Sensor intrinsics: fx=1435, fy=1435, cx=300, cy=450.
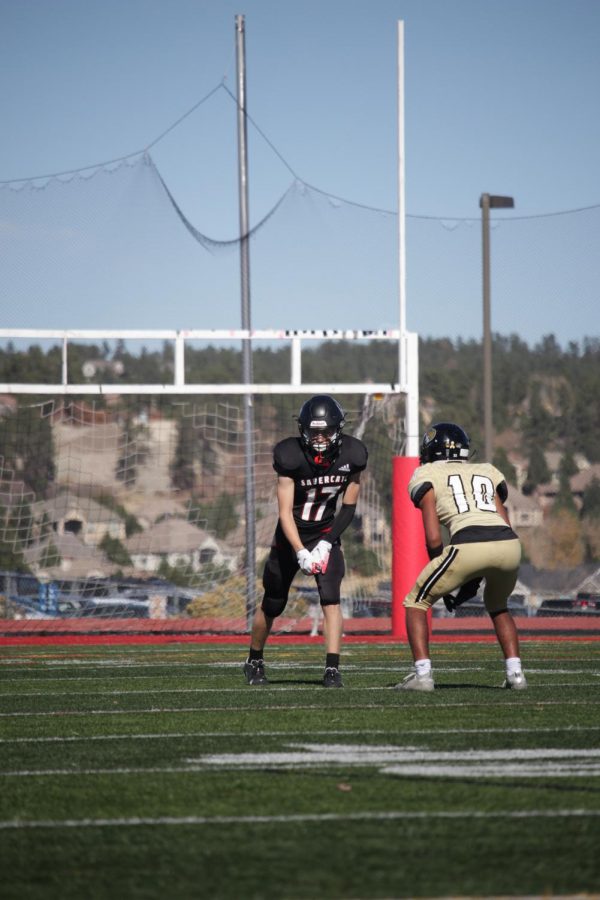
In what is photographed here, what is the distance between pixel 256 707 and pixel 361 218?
14.1 meters

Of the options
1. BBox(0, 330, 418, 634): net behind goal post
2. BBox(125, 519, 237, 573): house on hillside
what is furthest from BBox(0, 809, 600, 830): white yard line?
BBox(125, 519, 237, 573): house on hillside

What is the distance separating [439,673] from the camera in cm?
889

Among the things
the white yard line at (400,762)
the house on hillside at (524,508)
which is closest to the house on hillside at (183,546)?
the white yard line at (400,762)

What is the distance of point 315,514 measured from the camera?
794 cm

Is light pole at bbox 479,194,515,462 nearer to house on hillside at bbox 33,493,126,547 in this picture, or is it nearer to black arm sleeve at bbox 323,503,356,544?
house on hillside at bbox 33,493,126,547

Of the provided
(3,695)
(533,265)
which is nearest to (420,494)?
(3,695)

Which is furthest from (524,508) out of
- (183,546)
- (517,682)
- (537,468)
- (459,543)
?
(459,543)

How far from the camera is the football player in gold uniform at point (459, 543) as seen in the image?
7.27 meters

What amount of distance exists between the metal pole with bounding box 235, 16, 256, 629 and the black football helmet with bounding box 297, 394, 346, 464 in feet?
26.8

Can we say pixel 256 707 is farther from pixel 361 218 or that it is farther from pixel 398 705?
pixel 361 218

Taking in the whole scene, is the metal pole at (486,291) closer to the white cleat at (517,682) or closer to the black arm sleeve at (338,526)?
the black arm sleeve at (338,526)

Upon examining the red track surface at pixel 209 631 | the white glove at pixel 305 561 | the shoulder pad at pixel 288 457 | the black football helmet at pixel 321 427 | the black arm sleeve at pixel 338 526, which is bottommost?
the red track surface at pixel 209 631

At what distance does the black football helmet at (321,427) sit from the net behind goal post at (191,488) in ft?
19.7

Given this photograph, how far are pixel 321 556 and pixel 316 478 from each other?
448 mm
